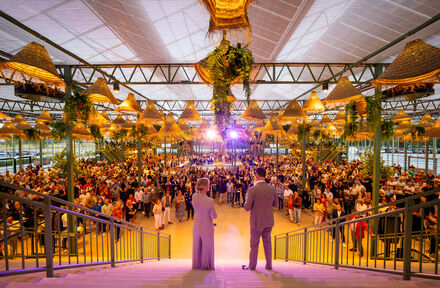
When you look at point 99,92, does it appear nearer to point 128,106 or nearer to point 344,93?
point 128,106

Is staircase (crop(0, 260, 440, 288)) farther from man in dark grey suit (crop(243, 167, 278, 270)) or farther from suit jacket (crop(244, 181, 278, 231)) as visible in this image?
suit jacket (crop(244, 181, 278, 231))

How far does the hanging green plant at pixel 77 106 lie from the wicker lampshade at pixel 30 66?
2387 millimetres

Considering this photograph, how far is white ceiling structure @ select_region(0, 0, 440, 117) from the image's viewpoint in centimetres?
484

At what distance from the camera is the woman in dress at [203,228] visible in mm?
3173

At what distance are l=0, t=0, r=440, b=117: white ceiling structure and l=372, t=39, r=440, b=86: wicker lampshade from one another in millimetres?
2308

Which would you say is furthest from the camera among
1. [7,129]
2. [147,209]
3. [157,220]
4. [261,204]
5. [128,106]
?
[7,129]

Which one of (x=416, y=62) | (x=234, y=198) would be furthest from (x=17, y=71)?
(x=234, y=198)

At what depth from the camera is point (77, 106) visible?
553cm

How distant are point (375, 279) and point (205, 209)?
218 centimetres

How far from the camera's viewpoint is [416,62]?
250 centimetres

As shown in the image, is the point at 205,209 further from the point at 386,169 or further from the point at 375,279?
the point at 386,169

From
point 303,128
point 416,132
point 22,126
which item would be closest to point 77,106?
point 22,126

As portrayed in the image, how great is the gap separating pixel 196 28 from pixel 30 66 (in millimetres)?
4379

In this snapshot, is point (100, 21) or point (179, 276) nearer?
point (179, 276)
